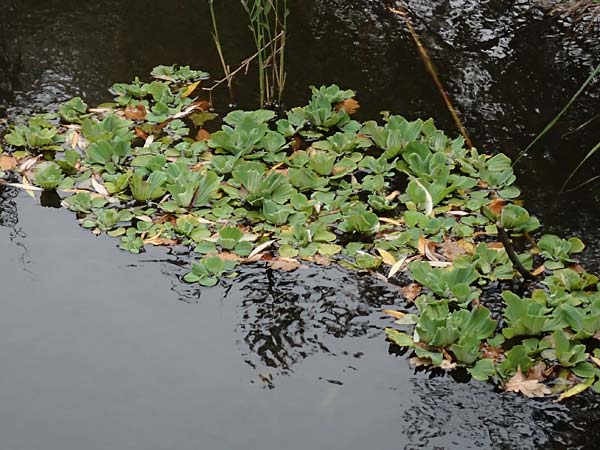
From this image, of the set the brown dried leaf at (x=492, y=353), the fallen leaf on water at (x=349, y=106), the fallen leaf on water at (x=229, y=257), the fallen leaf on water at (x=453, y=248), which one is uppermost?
the fallen leaf on water at (x=349, y=106)

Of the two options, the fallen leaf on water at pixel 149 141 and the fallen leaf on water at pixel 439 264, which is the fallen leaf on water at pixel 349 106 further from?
the fallen leaf on water at pixel 439 264

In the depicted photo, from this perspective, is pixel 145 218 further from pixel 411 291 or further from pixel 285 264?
pixel 411 291

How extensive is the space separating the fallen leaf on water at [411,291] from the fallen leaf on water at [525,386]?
0.40 meters

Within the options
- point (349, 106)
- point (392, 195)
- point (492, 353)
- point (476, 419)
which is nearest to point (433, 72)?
point (349, 106)

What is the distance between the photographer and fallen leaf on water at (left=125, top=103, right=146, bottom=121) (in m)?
3.18

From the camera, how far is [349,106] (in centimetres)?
325

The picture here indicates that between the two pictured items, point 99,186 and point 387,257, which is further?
point 99,186

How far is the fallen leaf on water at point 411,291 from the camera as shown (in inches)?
91.0

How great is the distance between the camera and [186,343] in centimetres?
217

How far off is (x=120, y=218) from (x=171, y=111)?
74 centimetres

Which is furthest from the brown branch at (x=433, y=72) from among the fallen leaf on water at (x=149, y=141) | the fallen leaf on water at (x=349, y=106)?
the fallen leaf on water at (x=149, y=141)

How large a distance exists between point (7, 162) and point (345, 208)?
1253mm

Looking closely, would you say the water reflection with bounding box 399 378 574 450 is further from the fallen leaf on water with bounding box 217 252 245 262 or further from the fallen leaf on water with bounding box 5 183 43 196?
the fallen leaf on water with bounding box 5 183 43 196

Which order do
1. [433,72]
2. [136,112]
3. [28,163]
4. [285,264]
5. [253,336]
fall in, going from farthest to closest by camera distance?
[433,72]
[136,112]
[28,163]
[285,264]
[253,336]
